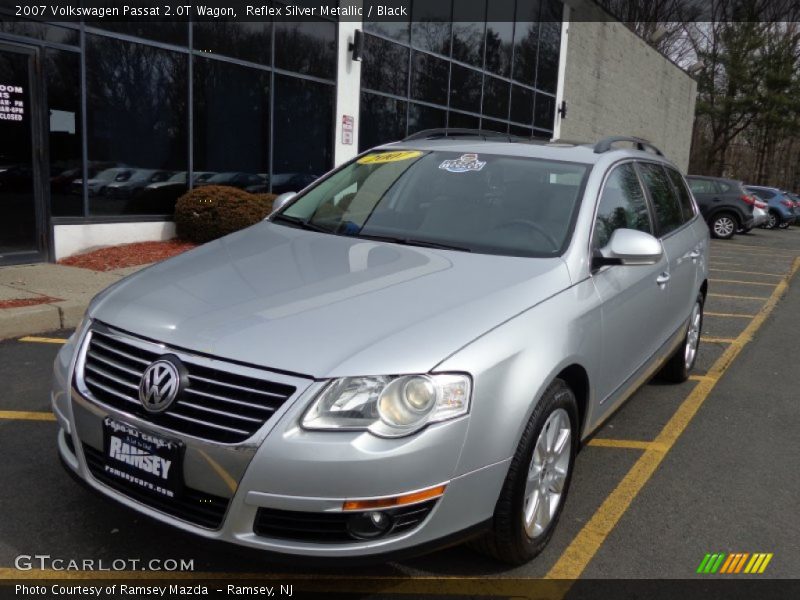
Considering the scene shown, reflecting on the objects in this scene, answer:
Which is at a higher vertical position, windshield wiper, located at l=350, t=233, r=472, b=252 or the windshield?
the windshield

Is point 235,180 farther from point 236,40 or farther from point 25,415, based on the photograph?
point 25,415

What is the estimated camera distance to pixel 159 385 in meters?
2.41

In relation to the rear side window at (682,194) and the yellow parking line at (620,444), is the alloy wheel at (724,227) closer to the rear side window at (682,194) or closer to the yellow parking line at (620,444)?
the rear side window at (682,194)

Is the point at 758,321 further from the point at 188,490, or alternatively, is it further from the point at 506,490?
the point at 188,490

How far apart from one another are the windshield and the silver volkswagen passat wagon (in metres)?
0.02

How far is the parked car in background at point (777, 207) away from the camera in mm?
27422

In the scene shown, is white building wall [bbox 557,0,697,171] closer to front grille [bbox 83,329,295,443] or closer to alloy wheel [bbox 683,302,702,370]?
alloy wheel [bbox 683,302,702,370]

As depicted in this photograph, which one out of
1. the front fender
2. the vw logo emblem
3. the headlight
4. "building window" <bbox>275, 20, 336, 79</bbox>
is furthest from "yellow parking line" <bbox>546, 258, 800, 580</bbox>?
"building window" <bbox>275, 20, 336, 79</bbox>

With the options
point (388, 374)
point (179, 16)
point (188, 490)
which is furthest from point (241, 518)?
point (179, 16)

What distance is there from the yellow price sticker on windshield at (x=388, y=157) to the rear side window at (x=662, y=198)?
4.61ft

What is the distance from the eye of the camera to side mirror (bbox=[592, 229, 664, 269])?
3.30 meters

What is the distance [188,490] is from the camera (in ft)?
7.75

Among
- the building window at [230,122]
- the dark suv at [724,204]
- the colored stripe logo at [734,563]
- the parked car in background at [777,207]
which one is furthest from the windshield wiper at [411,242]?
the parked car in background at [777,207]

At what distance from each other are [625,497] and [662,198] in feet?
6.70
